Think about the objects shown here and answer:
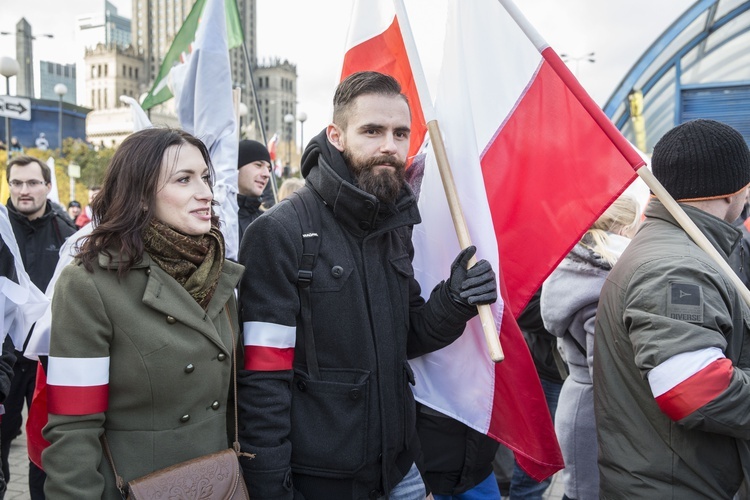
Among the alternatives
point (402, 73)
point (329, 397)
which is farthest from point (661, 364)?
point (402, 73)

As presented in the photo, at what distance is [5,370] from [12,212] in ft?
9.67

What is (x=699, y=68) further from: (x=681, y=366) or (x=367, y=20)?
(x=681, y=366)

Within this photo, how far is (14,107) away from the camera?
11.3 metres

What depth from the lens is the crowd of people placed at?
6.61 feet

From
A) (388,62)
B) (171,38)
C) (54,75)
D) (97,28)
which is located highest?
(97,28)

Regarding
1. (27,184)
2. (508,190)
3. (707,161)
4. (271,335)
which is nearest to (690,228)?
(707,161)

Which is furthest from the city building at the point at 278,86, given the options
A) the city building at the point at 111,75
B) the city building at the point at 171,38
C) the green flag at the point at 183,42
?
the green flag at the point at 183,42

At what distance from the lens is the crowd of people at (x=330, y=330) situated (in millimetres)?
2016

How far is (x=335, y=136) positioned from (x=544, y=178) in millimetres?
889

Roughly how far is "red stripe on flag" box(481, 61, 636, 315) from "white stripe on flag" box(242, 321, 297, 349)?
1.02m

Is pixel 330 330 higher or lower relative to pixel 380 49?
lower

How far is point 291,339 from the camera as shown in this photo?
7.32ft

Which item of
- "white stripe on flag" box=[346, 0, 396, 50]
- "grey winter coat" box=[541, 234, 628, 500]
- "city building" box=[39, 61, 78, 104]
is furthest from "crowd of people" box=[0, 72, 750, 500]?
"city building" box=[39, 61, 78, 104]

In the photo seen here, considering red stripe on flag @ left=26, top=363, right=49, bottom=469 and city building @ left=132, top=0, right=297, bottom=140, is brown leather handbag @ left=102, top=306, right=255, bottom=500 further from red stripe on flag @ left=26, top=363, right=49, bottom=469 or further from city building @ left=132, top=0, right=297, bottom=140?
city building @ left=132, top=0, right=297, bottom=140
